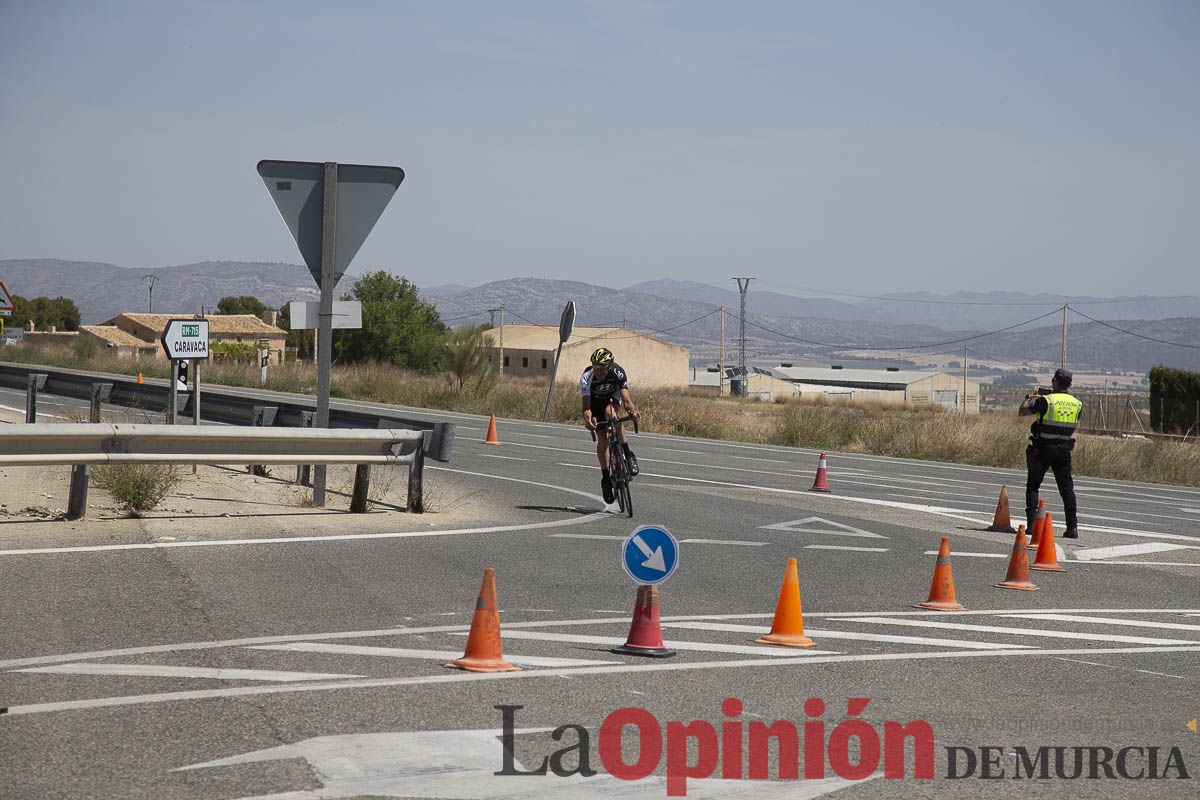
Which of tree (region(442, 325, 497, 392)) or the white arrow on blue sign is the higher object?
tree (region(442, 325, 497, 392))

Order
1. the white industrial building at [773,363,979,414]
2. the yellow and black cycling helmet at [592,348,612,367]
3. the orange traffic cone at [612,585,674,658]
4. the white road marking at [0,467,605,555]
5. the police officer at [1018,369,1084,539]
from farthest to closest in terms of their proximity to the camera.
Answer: the white industrial building at [773,363,979,414] < the yellow and black cycling helmet at [592,348,612,367] < the police officer at [1018,369,1084,539] < the white road marking at [0,467,605,555] < the orange traffic cone at [612,585,674,658]

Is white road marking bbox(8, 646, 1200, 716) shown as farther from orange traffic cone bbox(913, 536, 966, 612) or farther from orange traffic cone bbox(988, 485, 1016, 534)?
orange traffic cone bbox(988, 485, 1016, 534)

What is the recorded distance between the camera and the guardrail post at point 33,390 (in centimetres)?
2095

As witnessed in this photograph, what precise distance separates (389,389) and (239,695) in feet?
117

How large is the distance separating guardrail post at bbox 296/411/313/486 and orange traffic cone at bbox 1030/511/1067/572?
7873mm

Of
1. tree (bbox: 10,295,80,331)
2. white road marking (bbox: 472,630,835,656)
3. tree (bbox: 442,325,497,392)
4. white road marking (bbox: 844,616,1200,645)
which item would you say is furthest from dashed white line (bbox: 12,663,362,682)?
tree (bbox: 10,295,80,331)

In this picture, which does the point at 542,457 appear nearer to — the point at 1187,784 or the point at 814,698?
the point at 814,698

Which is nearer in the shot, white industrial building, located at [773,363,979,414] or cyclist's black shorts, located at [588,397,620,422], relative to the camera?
cyclist's black shorts, located at [588,397,620,422]

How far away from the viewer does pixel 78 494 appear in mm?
12328

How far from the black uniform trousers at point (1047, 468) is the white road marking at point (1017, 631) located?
5466mm

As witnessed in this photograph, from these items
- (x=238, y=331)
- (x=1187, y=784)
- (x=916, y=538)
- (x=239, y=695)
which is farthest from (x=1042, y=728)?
(x=238, y=331)

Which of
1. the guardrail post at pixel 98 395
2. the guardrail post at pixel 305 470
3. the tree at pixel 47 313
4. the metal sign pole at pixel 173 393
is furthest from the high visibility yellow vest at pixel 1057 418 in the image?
the tree at pixel 47 313

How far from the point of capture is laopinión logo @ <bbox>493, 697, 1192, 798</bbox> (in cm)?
566

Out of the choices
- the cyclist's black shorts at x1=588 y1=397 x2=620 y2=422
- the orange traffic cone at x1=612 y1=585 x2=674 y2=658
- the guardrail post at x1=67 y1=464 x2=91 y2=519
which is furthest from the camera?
the cyclist's black shorts at x1=588 y1=397 x2=620 y2=422
